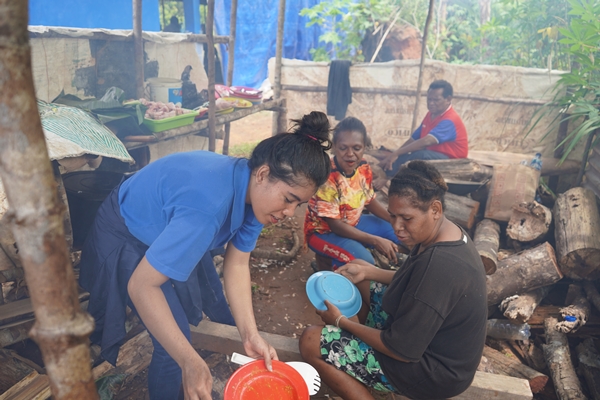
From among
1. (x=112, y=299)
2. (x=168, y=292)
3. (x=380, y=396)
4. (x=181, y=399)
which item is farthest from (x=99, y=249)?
(x=380, y=396)

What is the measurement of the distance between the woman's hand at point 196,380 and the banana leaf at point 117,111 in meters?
2.80

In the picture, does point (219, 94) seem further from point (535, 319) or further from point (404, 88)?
point (535, 319)

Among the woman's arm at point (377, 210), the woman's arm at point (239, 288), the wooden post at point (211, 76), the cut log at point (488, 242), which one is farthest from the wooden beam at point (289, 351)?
the wooden post at point (211, 76)

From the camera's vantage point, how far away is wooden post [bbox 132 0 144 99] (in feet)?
16.6

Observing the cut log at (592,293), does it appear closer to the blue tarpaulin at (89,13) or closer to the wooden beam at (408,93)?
the wooden beam at (408,93)

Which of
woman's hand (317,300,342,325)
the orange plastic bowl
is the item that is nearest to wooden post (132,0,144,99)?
woman's hand (317,300,342,325)

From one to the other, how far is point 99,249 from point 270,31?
966 centimetres

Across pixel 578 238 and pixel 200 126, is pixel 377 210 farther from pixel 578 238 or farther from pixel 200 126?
pixel 200 126

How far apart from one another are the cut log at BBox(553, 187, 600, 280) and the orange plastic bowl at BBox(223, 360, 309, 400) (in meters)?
2.97

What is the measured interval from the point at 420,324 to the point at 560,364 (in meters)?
1.83

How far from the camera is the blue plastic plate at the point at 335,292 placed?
2705mm

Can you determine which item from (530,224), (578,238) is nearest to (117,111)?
(530,224)

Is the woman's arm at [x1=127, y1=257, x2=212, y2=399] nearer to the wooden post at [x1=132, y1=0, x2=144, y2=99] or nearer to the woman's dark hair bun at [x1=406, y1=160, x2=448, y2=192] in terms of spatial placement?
the woman's dark hair bun at [x1=406, y1=160, x2=448, y2=192]

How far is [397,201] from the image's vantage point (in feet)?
7.41
